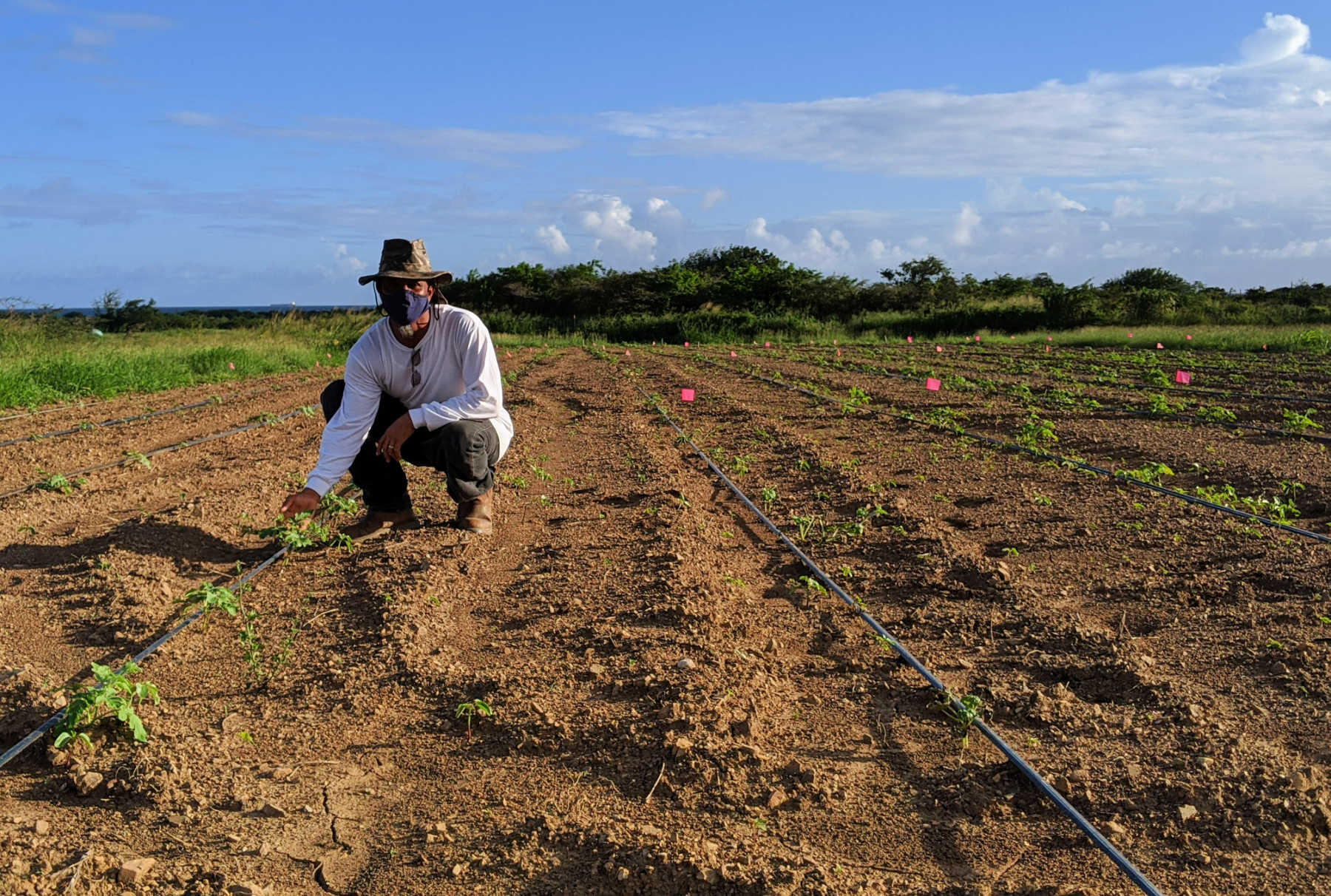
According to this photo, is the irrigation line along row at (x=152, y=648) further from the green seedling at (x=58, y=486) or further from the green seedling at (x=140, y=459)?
the green seedling at (x=140, y=459)

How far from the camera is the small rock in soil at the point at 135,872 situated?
6.87 ft

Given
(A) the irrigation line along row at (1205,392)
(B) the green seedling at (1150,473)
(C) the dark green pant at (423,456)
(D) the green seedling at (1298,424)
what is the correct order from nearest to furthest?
(C) the dark green pant at (423,456) < (B) the green seedling at (1150,473) < (D) the green seedling at (1298,424) < (A) the irrigation line along row at (1205,392)

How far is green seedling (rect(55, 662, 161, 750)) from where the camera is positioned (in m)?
2.59

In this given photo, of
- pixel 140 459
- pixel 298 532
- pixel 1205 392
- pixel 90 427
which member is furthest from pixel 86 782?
pixel 1205 392

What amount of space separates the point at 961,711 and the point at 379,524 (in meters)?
3.10

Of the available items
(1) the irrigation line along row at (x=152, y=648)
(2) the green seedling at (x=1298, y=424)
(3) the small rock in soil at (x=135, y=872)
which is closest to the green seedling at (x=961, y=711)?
(3) the small rock in soil at (x=135, y=872)

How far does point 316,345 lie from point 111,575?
61.1 ft

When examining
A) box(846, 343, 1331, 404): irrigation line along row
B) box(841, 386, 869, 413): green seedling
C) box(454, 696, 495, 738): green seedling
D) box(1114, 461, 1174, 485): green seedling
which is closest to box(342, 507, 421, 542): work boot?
box(454, 696, 495, 738): green seedling

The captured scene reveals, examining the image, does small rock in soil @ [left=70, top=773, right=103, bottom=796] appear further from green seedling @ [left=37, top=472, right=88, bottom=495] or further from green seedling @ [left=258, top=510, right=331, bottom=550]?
green seedling @ [left=37, top=472, right=88, bottom=495]

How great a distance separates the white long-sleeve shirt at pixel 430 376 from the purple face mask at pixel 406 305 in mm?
164

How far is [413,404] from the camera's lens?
4648 millimetres

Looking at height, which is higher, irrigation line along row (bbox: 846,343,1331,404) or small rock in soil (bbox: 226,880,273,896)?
irrigation line along row (bbox: 846,343,1331,404)

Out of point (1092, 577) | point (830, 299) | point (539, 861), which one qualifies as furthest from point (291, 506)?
point (830, 299)

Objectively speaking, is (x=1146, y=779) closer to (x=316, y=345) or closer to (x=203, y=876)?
(x=203, y=876)
